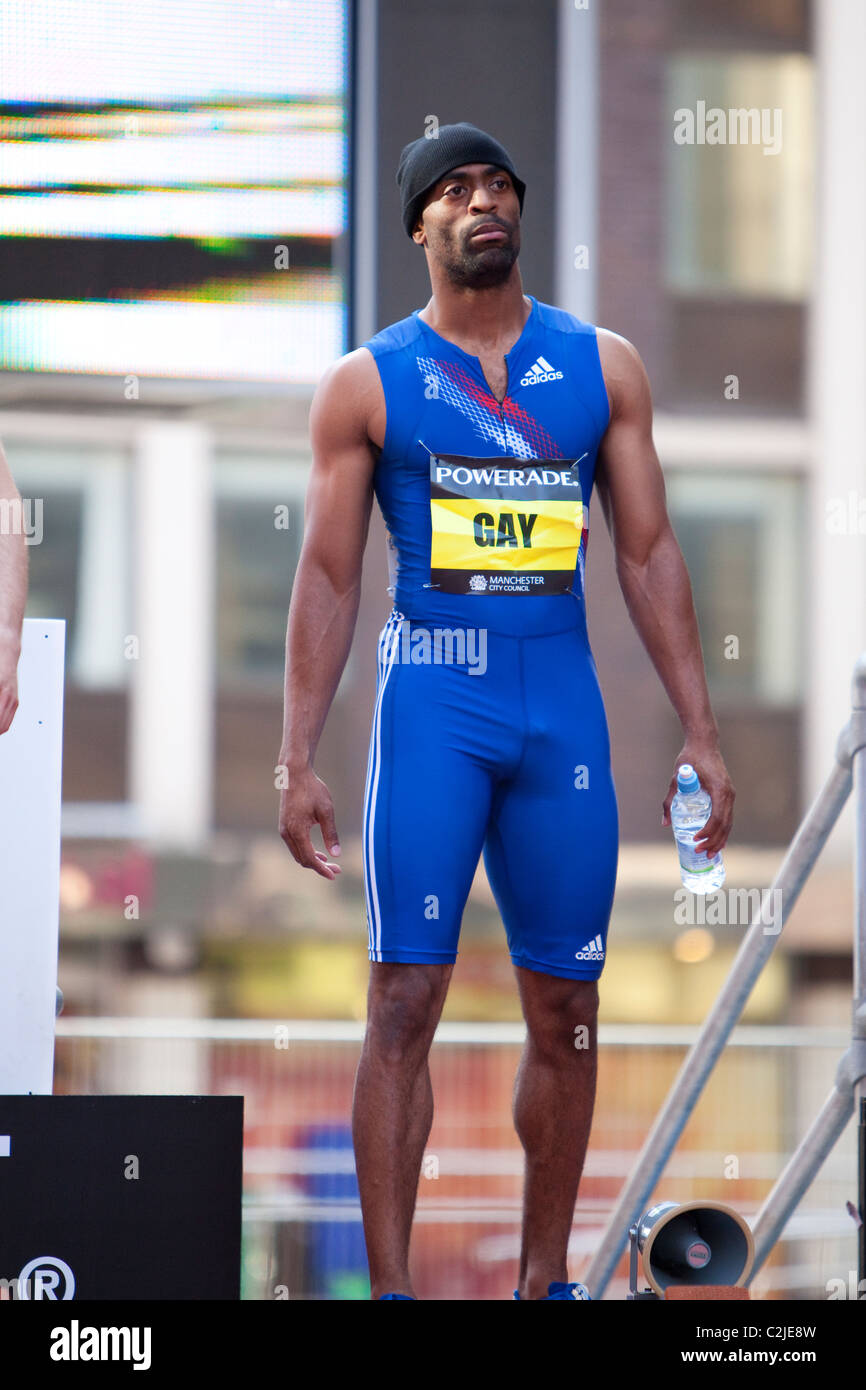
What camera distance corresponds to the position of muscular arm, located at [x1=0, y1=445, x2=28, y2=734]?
95.6 inches

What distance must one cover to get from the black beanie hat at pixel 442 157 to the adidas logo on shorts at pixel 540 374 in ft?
0.95

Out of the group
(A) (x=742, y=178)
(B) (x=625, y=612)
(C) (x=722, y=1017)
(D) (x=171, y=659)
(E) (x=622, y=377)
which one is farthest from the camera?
(A) (x=742, y=178)

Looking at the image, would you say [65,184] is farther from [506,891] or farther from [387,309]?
[506,891]

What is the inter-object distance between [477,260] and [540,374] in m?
0.19

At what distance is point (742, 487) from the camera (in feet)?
27.6

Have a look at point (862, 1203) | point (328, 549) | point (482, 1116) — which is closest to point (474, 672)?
point (328, 549)

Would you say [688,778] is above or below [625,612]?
below

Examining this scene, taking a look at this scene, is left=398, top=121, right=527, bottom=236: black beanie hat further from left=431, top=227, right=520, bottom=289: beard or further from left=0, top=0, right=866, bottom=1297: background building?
left=0, top=0, right=866, bottom=1297: background building

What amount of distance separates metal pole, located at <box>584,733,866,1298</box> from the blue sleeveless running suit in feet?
1.30

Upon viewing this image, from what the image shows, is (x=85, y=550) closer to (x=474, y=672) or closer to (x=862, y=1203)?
(x=474, y=672)

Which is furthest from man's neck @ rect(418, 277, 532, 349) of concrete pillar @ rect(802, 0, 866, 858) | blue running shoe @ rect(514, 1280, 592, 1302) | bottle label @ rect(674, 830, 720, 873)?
concrete pillar @ rect(802, 0, 866, 858)

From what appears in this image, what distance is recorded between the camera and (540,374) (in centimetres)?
257

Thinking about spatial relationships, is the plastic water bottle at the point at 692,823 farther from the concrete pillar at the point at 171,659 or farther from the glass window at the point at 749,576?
the glass window at the point at 749,576

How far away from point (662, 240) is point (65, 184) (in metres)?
5.05
